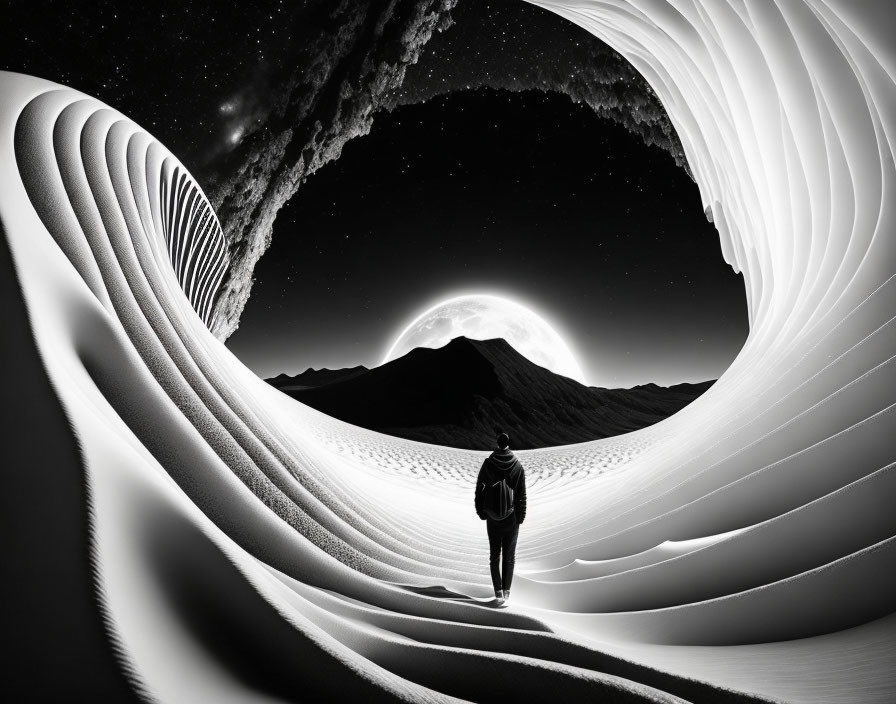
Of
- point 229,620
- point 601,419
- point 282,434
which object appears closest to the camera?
point 229,620

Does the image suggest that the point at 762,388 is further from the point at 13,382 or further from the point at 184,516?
the point at 13,382

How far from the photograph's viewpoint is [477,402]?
28078 millimetres

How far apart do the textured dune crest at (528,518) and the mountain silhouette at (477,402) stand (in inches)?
763

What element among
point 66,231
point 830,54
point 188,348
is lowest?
point 188,348

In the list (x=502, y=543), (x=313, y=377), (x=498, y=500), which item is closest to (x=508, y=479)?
(x=498, y=500)

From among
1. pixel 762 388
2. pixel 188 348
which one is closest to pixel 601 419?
pixel 762 388

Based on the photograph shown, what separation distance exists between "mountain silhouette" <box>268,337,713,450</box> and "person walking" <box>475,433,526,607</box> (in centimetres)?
2063

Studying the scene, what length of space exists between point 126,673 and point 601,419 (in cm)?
3103

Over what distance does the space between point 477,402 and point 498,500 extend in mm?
25629

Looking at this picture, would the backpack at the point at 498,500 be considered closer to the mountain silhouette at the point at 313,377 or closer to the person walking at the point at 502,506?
the person walking at the point at 502,506

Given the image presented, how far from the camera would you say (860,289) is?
3400mm

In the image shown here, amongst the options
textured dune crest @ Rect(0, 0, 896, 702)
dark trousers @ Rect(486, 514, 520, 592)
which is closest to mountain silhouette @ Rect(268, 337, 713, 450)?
textured dune crest @ Rect(0, 0, 896, 702)

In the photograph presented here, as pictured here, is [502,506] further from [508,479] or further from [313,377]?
[313,377]

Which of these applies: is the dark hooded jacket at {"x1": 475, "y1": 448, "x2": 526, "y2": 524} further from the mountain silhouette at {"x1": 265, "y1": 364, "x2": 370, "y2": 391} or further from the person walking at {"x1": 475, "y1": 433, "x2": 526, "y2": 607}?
the mountain silhouette at {"x1": 265, "y1": 364, "x2": 370, "y2": 391}
